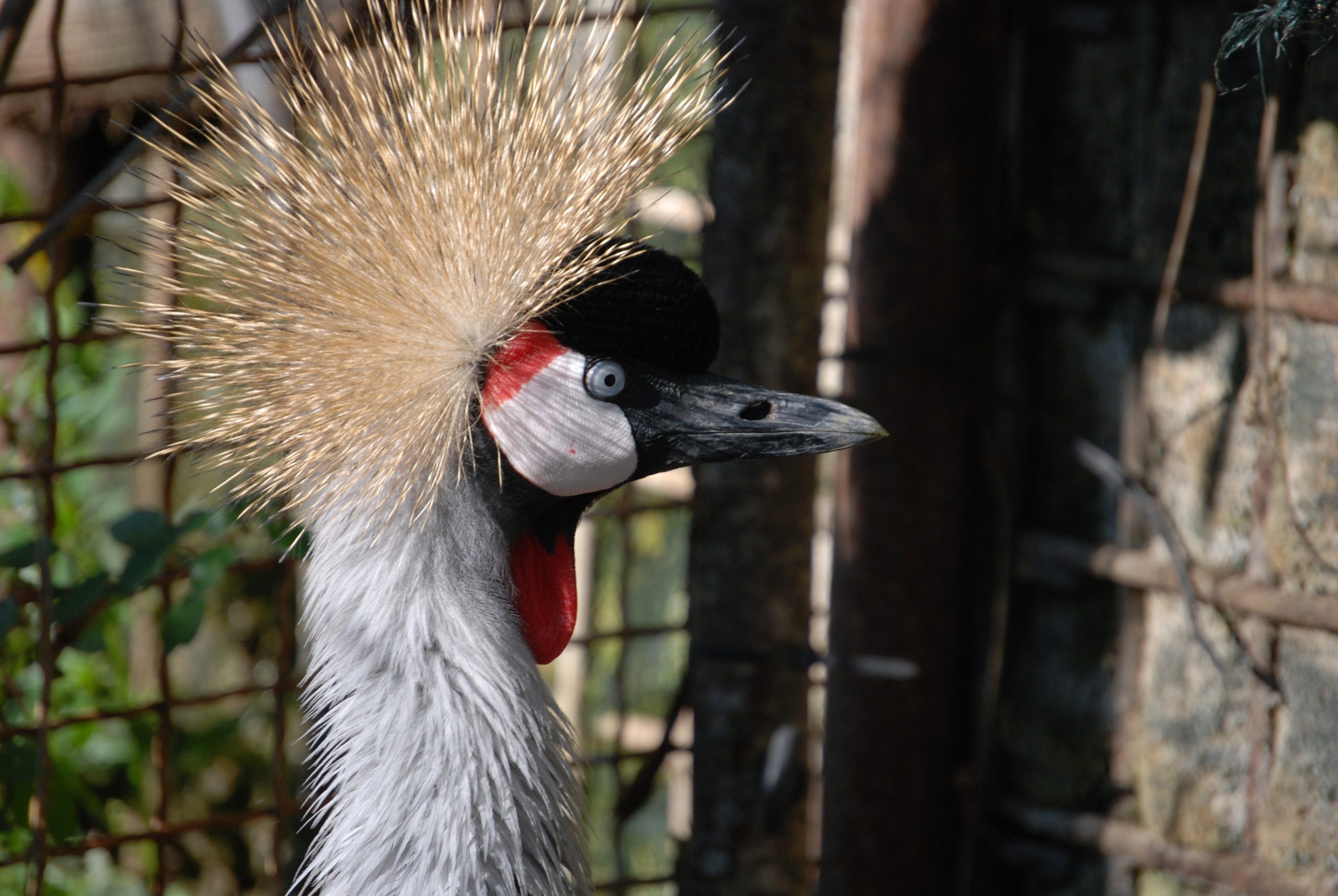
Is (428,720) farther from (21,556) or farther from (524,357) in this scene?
(21,556)

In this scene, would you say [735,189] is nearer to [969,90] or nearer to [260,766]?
[969,90]

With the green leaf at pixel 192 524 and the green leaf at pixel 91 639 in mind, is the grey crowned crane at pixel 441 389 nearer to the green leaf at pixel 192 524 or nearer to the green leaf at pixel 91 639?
the green leaf at pixel 192 524

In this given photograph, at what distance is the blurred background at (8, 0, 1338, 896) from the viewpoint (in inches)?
53.6

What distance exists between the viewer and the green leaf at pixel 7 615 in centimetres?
127

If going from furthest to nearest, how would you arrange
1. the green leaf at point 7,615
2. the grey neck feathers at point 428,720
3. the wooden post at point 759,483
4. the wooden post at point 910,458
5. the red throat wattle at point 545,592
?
1. the wooden post at point 910,458
2. the wooden post at point 759,483
3. the green leaf at point 7,615
4. the red throat wattle at point 545,592
5. the grey neck feathers at point 428,720

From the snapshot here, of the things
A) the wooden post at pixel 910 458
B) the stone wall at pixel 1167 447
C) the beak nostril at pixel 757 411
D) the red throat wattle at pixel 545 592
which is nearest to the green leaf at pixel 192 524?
the red throat wattle at pixel 545 592

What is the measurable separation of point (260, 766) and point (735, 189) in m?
A: 1.46

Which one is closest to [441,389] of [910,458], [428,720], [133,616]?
[428,720]

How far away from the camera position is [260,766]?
2143 mm

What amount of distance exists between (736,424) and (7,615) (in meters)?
0.86

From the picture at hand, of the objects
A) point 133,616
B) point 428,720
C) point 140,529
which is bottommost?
point 133,616

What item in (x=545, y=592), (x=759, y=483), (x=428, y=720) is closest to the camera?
(x=428, y=720)

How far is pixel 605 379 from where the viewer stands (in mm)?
1052

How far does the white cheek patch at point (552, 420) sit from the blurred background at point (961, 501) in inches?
11.8
